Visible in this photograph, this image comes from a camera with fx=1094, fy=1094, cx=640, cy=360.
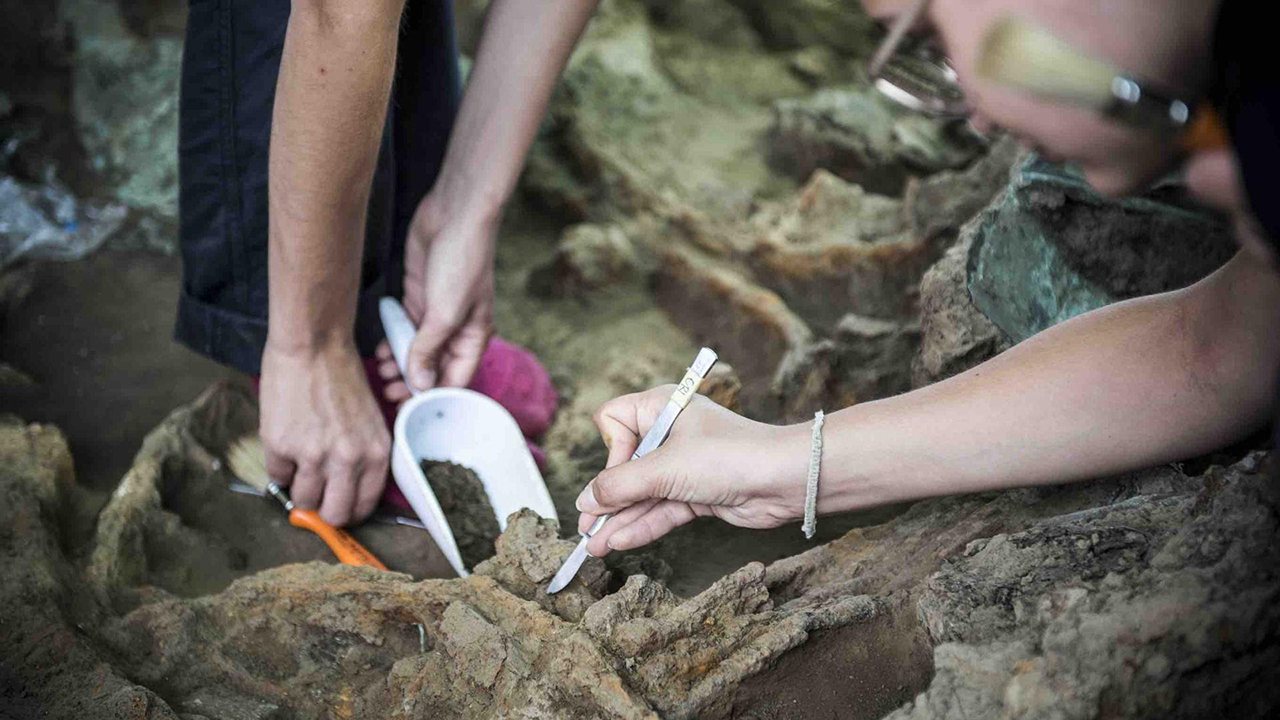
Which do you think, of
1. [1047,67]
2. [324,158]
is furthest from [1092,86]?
[324,158]

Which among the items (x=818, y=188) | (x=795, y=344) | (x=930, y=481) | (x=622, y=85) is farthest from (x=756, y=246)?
(x=930, y=481)

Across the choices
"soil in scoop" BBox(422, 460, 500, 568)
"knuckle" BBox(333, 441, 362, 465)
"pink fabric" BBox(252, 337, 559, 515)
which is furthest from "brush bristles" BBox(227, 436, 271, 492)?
"soil in scoop" BBox(422, 460, 500, 568)

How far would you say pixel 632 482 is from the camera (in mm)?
1359

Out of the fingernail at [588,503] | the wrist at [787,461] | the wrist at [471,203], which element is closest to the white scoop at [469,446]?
the wrist at [471,203]

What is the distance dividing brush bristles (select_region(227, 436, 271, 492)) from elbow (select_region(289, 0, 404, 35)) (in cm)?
87

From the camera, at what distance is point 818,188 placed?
2654 millimetres

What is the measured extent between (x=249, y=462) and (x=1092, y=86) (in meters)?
1.66

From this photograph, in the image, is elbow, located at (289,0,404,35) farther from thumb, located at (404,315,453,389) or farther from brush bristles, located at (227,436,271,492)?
brush bristles, located at (227,436,271,492)

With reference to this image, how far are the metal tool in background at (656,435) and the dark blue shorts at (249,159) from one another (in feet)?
2.54

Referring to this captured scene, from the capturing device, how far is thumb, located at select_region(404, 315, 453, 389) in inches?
76.2

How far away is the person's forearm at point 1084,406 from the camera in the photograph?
1240 mm

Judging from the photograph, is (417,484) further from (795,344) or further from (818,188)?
(818,188)

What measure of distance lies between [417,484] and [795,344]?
91 centimetres

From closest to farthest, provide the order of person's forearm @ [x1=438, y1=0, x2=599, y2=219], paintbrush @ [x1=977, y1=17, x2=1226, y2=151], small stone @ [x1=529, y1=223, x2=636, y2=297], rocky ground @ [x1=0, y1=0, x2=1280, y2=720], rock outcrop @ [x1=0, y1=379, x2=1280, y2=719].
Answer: paintbrush @ [x1=977, y1=17, x2=1226, y2=151], rock outcrop @ [x1=0, y1=379, x2=1280, y2=719], rocky ground @ [x1=0, y1=0, x2=1280, y2=720], person's forearm @ [x1=438, y1=0, x2=599, y2=219], small stone @ [x1=529, y1=223, x2=636, y2=297]
